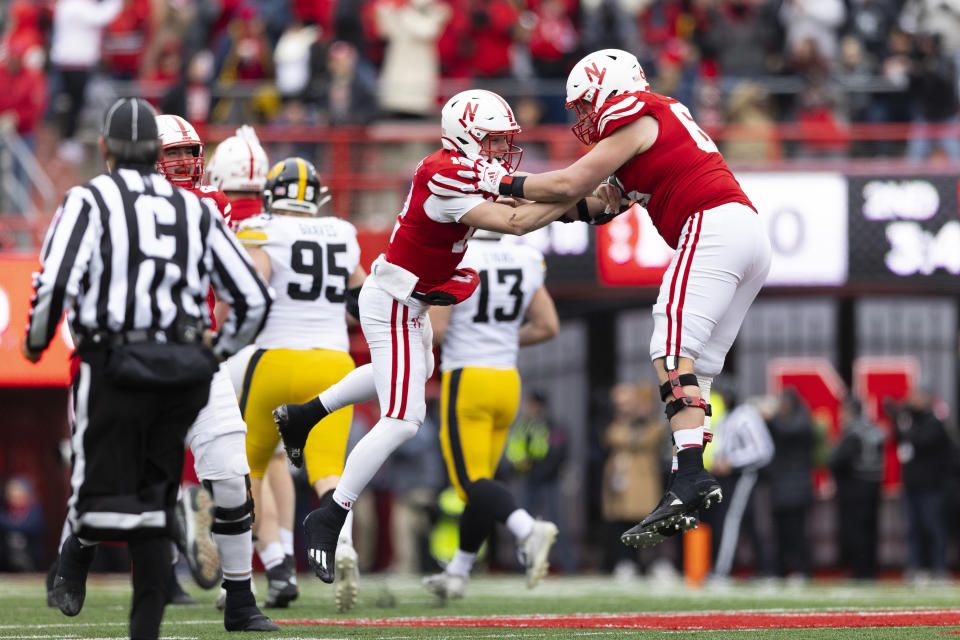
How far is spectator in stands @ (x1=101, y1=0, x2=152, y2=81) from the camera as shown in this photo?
16562mm

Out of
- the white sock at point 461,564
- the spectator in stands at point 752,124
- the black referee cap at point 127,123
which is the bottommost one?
the white sock at point 461,564

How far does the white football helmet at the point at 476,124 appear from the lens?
6.71 m

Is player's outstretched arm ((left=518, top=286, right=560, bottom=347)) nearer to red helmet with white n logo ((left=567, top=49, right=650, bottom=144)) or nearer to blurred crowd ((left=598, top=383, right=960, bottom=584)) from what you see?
red helmet with white n logo ((left=567, top=49, right=650, bottom=144))

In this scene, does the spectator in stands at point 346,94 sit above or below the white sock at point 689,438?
above

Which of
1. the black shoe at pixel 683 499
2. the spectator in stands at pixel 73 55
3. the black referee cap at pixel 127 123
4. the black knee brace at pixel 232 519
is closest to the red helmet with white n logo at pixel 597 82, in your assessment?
the black shoe at pixel 683 499

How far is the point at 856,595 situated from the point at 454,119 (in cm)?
548

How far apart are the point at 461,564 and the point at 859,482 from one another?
7683 mm

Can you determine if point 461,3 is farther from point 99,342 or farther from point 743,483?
A: point 99,342

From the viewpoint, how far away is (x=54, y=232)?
4.77 meters

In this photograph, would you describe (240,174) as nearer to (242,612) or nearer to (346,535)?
(346,535)

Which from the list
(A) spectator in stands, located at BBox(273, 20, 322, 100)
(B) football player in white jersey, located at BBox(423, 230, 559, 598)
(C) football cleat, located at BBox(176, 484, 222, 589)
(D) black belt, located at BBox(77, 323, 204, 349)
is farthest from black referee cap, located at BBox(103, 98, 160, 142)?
(A) spectator in stands, located at BBox(273, 20, 322, 100)

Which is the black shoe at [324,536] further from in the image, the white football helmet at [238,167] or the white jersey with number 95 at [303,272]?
the white football helmet at [238,167]

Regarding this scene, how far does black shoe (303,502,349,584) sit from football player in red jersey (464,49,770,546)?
1.52m

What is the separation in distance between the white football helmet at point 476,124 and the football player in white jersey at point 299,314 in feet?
3.87
